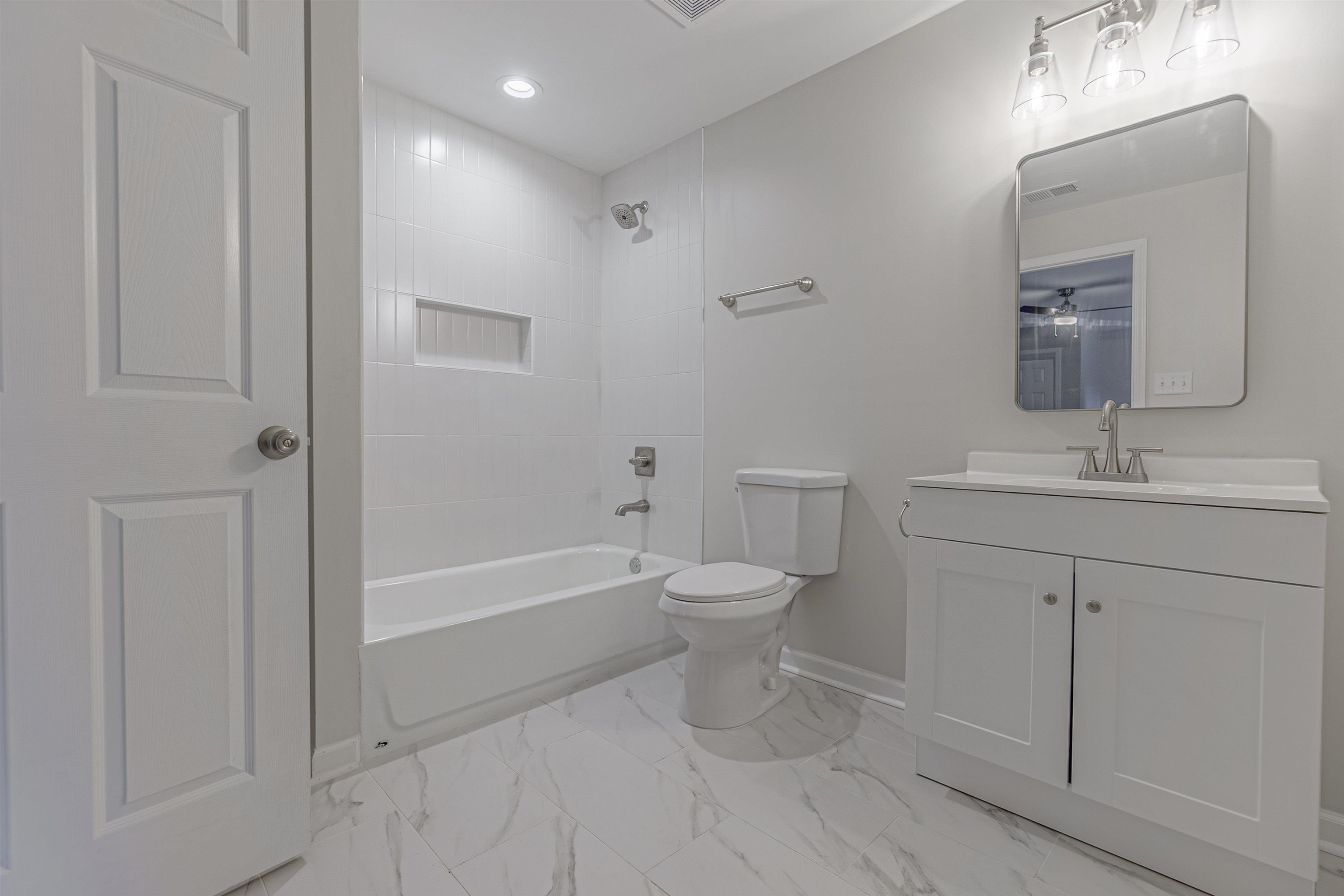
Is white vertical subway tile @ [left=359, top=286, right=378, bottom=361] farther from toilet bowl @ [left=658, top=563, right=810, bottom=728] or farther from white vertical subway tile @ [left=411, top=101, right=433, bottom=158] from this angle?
toilet bowl @ [left=658, top=563, right=810, bottom=728]

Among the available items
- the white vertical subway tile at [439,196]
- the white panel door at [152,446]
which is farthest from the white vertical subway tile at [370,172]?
the white panel door at [152,446]

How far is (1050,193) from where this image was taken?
1.76m

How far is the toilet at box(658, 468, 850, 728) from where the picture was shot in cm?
188

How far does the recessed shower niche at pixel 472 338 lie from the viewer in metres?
2.59

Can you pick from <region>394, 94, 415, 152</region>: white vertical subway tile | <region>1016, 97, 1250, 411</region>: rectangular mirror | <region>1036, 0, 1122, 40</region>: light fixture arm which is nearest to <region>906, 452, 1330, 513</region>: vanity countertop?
<region>1016, 97, 1250, 411</region>: rectangular mirror

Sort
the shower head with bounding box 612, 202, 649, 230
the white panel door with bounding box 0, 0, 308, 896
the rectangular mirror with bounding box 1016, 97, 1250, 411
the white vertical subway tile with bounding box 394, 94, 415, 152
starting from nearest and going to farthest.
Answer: the white panel door with bounding box 0, 0, 308, 896 → the rectangular mirror with bounding box 1016, 97, 1250, 411 → the white vertical subway tile with bounding box 394, 94, 415, 152 → the shower head with bounding box 612, 202, 649, 230

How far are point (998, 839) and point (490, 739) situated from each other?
4.48ft

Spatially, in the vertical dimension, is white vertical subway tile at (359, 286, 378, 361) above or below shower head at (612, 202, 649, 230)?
below

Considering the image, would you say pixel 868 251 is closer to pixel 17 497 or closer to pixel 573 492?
pixel 573 492

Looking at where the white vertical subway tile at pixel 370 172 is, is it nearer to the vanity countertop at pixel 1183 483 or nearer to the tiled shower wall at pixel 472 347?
the tiled shower wall at pixel 472 347

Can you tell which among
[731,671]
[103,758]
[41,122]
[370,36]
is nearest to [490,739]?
[731,671]

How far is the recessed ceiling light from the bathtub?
1.93m

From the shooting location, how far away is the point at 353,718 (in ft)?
5.48

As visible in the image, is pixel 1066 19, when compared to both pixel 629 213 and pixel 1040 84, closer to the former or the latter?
pixel 1040 84
